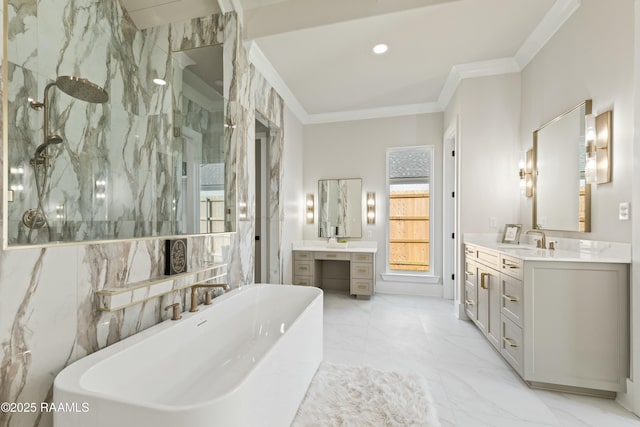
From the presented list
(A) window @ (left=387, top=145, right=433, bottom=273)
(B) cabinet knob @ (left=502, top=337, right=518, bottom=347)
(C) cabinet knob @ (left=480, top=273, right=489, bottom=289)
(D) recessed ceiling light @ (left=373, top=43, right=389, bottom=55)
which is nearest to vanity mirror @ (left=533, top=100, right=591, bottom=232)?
(C) cabinet knob @ (left=480, top=273, right=489, bottom=289)

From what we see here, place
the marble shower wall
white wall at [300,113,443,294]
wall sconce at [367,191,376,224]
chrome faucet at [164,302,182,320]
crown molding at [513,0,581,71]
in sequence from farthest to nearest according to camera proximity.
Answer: wall sconce at [367,191,376,224], white wall at [300,113,443,294], crown molding at [513,0,581,71], chrome faucet at [164,302,182,320], the marble shower wall

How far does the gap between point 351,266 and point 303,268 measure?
0.71 m

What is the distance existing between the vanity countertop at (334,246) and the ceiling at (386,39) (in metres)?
2.20

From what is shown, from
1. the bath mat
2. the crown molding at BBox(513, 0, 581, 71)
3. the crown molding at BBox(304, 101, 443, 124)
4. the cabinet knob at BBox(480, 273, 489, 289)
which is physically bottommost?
the bath mat

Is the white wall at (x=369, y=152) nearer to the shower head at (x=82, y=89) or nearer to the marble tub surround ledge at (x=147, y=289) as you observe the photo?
the marble tub surround ledge at (x=147, y=289)

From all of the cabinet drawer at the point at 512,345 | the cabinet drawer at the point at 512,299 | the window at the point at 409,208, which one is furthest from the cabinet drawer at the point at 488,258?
the window at the point at 409,208

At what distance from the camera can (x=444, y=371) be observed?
212cm

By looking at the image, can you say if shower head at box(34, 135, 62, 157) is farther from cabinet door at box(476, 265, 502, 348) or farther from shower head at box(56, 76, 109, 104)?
cabinet door at box(476, 265, 502, 348)

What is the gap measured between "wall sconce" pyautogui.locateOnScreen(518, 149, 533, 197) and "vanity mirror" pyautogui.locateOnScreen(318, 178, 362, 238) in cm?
214

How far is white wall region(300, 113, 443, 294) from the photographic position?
4.23 metres

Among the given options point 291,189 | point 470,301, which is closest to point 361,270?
point 470,301

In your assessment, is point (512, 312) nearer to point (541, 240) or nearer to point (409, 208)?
point (541, 240)

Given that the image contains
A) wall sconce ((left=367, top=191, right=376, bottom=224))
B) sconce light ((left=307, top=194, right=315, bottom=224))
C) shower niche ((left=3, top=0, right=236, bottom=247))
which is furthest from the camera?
sconce light ((left=307, top=194, right=315, bottom=224))

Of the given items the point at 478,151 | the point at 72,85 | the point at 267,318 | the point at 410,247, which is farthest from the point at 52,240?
the point at 410,247
